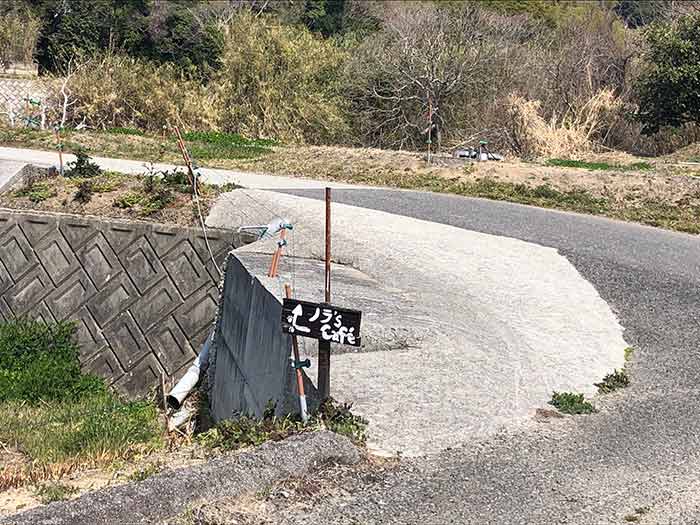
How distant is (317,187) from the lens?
17391 mm

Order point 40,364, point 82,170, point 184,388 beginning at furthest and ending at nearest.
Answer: point 82,170 → point 40,364 → point 184,388

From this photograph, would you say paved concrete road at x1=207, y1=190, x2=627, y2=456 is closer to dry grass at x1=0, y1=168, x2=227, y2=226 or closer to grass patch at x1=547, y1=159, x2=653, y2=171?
dry grass at x1=0, y1=168, x2=227, y2=226

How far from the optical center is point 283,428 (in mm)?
5746

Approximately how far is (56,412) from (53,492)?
3.96m

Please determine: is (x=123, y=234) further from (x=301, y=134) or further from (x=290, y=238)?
(x=301, y=134)

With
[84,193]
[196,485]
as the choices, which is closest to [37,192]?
[84,193]

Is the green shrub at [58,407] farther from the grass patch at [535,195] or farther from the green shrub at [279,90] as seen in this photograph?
the green shrub at [279,90]

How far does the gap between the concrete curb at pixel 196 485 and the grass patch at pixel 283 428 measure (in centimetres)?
20

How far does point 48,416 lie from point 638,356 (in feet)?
17.7

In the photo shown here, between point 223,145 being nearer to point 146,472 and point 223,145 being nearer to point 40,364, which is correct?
point 40,364

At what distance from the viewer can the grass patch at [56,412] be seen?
6047 mm

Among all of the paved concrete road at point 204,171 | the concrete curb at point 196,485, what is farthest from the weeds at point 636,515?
the paved concrete road at point 204,171

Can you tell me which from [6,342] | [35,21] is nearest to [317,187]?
[6,342]

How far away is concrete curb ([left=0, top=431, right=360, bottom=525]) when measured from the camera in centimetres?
442
